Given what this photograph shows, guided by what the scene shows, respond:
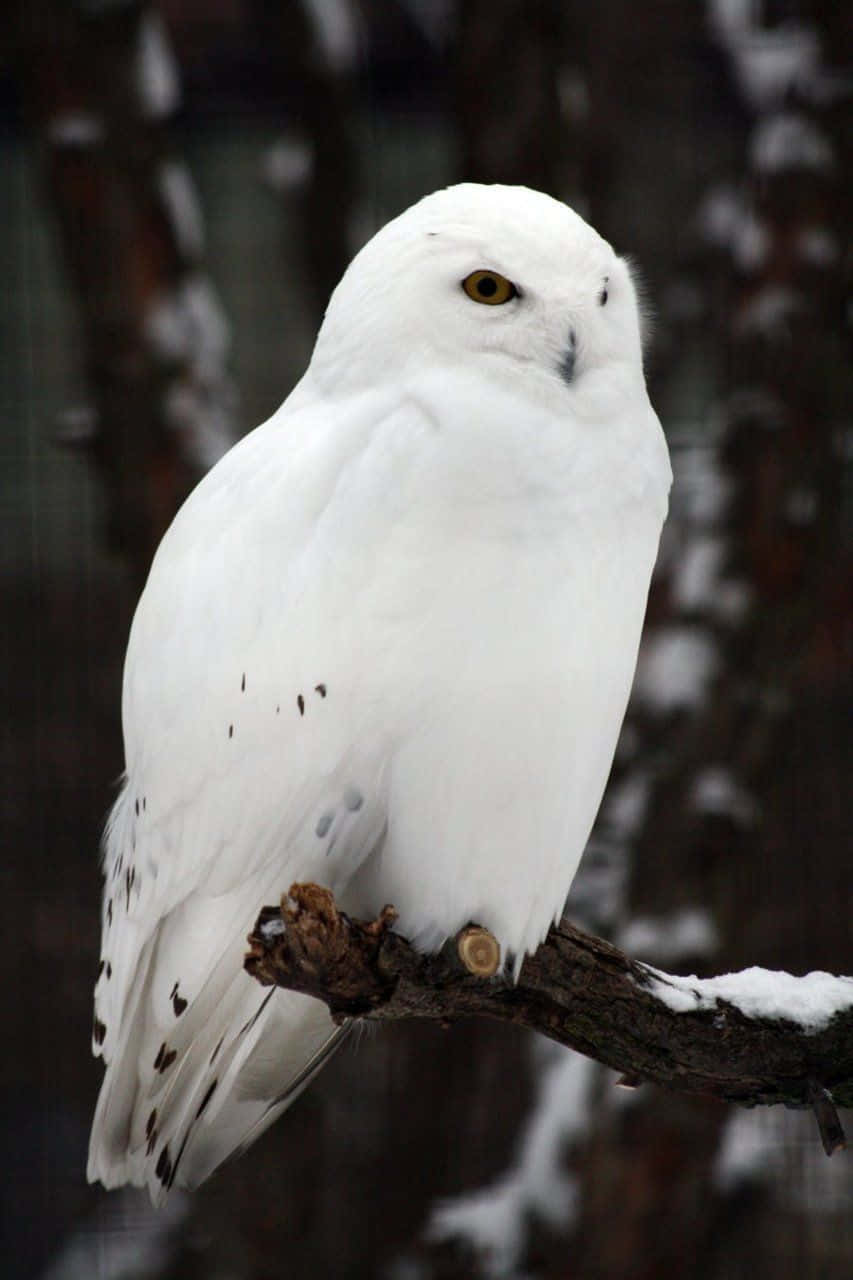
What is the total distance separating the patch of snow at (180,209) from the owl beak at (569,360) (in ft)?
4.82

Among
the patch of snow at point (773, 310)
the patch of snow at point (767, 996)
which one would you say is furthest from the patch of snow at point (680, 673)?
the patch of snow at point (767, 996)

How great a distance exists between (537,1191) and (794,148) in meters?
1.97

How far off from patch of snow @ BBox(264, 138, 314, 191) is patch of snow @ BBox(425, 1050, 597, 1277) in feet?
5.75

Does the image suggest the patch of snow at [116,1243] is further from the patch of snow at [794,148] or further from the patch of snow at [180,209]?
the patch of snow at [794,148]

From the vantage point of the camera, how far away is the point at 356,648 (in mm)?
1522

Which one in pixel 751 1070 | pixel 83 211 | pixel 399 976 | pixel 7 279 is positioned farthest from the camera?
pixel 7 279

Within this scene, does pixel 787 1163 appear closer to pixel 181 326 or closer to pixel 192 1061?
pixel 192 1061

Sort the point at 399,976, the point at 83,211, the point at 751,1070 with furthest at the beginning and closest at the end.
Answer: the point at 83,211 → the point at 751,1070 → the point at 399,976

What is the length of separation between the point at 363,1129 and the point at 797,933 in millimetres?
920

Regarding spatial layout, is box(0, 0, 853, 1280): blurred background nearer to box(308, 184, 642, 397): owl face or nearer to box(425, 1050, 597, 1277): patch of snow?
box(425, 1050, 597, 1277): patch of snow

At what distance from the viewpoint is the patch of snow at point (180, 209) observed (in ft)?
9.43

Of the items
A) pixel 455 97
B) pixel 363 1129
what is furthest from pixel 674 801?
pixel 455 97

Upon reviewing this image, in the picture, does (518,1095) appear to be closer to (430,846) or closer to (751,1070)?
(751,1070)

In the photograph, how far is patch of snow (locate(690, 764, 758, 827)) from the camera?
9.57 ft
